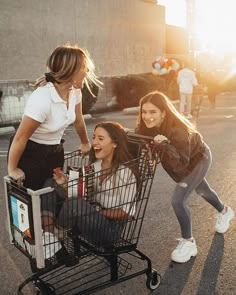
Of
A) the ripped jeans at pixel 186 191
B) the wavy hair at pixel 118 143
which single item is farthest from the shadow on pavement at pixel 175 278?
the wavy hair at pixel 118 143

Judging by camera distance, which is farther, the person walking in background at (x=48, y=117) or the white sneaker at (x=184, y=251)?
the white sneaker at (x=184, y=251)

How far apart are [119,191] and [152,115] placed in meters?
0.76

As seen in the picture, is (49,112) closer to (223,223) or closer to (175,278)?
(175,278)

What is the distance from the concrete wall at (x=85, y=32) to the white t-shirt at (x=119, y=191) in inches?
431

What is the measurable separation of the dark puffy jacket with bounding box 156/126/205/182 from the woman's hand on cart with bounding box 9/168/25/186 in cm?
96

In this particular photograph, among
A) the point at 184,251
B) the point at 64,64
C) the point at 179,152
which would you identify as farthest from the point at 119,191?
the point at 184,251

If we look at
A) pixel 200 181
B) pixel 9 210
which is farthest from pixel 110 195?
pixel 200 181

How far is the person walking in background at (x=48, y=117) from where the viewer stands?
289 centimetres

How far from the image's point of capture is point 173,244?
417 centimetres

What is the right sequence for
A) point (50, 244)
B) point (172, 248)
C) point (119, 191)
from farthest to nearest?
point (172, 248) < point (119, 191) < point (50, 244)

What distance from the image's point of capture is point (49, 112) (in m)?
2.96

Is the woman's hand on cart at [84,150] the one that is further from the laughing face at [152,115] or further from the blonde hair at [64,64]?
the blonde hair at [64,64]

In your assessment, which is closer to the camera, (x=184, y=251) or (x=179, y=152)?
(x=179, y=152)

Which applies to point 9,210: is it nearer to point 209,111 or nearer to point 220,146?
point 220,146
